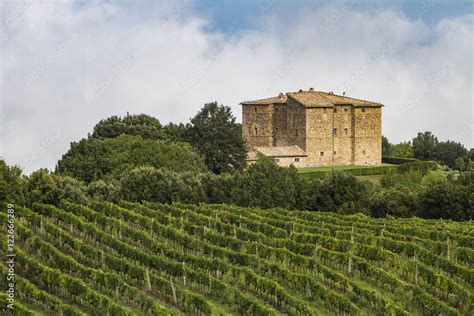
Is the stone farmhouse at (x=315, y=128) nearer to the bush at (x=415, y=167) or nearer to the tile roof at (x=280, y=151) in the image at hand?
the tile roof at (x=280, y=151)

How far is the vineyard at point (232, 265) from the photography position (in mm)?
25875

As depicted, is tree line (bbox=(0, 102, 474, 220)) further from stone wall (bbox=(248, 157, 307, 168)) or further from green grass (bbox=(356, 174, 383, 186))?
stone wall (bbox=(248, 157, 307, 168))

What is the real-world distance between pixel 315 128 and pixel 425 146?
2488cm

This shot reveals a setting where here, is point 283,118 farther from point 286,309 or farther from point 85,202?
point 286,309

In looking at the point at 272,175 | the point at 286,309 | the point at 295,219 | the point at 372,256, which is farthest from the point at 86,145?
the point at 286,309

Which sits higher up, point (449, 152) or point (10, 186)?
point (449, 152)

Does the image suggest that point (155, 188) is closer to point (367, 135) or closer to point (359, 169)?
point (359, 169)

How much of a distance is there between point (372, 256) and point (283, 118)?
40.3m

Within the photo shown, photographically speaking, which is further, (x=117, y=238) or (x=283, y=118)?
(x=283, y=118)

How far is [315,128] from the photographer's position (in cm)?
6950

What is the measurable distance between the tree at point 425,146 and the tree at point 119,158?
3450cm

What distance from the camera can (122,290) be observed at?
26.8 meters

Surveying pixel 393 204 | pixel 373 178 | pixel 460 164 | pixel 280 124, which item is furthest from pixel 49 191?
pixel 460 164

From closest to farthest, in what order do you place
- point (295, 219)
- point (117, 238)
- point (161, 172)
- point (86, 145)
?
point (117, 238) → point (295, 219) → point (161, 172) → point (86, 145)
